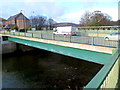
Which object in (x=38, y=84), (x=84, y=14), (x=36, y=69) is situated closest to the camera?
(x=38, y=84)

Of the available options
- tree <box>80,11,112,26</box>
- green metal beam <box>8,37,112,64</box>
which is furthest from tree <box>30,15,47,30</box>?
green metal beam <box>8,37,112,64</box>

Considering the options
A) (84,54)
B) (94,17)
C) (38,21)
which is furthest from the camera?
(38,21)

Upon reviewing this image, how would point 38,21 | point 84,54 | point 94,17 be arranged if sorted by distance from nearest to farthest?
point 84,54 < point 94,17 < point 38,21

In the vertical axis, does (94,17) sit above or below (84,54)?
above

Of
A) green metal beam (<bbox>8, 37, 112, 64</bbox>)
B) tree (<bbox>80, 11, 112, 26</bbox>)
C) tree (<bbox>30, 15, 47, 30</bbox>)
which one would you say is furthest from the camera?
tree (<bbox>30, 15, 47, 30</bbox>)

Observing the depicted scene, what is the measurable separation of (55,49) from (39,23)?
204 feet

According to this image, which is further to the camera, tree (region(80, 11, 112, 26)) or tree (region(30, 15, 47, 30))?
tree (region(30, 15, 47, 30))

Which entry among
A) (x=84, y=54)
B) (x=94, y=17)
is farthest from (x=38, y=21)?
(x=84, y=54)

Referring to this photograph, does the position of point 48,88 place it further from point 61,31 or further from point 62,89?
point 61,31

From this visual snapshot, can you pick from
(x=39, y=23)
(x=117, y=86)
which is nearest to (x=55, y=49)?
(x=117, y=86)

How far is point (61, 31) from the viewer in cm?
2312

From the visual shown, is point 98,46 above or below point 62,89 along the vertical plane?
above

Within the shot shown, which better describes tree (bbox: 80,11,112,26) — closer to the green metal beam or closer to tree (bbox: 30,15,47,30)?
tree (bbox: 30,15,47,30)

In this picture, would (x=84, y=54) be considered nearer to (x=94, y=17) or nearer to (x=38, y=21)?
(x=94, y=17)
